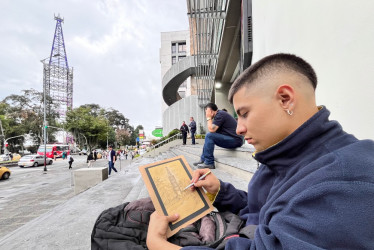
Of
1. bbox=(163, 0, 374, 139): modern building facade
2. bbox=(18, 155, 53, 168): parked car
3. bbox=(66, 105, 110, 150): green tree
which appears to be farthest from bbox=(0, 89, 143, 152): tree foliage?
bbox=(163, 0, 374, 139): modern building facade

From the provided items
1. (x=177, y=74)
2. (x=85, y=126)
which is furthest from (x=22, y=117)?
(x=177, y=74)

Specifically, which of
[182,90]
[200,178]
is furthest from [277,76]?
[182,90]

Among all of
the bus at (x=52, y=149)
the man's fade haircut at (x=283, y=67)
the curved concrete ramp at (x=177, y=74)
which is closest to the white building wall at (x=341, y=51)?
the man's fade haircut at (x=283, y=67)

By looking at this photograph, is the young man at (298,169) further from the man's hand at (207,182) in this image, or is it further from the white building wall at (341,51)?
the white building wall at (341,51)

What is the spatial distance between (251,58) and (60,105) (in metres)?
57.8

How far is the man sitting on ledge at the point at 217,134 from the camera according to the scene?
409 cm

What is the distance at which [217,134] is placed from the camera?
412 centimetres

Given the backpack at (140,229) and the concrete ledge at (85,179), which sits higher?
the backpack at (140,229)

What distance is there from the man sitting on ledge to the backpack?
2.82 meters

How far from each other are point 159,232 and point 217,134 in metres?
3.29

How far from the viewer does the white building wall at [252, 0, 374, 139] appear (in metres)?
1.60

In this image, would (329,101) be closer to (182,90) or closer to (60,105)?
(182,90)

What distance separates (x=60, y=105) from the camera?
5025cm

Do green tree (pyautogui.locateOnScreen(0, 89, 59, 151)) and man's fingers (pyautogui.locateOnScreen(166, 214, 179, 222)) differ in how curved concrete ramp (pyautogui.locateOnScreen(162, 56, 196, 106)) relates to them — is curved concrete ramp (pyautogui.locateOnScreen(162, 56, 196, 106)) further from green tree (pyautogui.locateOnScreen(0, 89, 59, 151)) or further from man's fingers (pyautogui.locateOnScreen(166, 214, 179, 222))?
green tree (pyautogui.locateOnScreen(0, 89, 59, 151))
